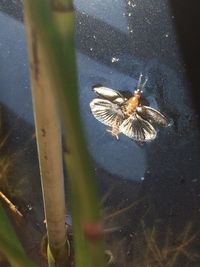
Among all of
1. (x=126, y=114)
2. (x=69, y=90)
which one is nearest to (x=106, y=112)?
(x=126, y=114)

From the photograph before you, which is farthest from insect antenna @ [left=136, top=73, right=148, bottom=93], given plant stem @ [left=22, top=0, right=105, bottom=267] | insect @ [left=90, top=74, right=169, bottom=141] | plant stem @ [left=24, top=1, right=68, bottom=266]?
A: plant stem @ [left=22, top=0, right=105, bottom=267]

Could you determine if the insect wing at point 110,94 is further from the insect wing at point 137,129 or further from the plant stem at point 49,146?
the plant stem at point 49,146

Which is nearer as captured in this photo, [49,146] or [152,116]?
[49,146]

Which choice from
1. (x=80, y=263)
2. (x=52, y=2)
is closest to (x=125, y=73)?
(x=80, y=263)

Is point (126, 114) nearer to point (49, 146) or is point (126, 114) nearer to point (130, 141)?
point (130, 141)

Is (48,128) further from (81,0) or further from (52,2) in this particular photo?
(81,0)

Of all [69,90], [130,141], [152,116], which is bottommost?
[69,90]
